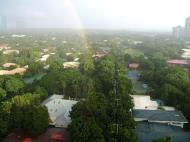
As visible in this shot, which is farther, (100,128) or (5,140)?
(5,140)

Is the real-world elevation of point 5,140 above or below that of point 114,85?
below

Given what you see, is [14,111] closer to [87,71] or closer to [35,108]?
[35,108]

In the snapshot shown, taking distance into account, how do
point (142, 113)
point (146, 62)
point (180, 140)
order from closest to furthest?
point (180, 140)
point (142, 113)
point (146, 62)

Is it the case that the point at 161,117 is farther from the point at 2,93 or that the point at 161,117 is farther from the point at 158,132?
the point at 2,93

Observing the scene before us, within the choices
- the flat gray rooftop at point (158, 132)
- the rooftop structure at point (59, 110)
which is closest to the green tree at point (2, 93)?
the rooftop structure at point (59, 110)

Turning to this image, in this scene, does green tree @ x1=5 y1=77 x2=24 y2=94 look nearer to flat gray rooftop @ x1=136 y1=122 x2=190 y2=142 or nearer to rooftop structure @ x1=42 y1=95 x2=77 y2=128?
rooftop structure @ x1=42 y1=95 x2=77 y2=128

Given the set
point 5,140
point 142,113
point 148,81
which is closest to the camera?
point 5,140

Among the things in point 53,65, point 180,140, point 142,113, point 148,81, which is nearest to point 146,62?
point 148,81

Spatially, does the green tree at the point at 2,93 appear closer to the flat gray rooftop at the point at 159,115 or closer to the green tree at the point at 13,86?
the green tree at the point at 13,86
